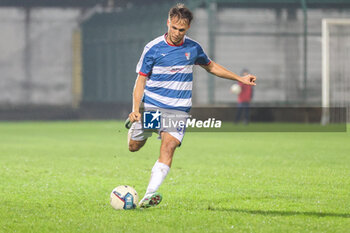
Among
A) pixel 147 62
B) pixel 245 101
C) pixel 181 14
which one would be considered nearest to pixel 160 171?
pixel 147 62

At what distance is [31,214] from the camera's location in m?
7.09

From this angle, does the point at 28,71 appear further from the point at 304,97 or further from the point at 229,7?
the point at 304,97

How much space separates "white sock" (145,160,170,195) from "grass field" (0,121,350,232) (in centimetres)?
21

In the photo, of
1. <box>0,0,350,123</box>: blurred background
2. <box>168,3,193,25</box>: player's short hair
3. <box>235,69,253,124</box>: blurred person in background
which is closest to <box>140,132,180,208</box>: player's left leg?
<box>168,3,193,25</box>: player's short hair

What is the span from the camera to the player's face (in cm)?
719

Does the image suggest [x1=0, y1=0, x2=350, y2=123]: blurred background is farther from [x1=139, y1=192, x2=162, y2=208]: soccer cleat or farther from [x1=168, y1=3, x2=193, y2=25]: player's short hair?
[x1=139, y1=192, x2=162, y2=208]: soccer cleat

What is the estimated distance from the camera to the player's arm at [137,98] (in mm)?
7172

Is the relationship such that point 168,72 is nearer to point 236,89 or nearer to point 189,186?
point 189,186

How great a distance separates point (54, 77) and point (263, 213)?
Answer: 22.6 m

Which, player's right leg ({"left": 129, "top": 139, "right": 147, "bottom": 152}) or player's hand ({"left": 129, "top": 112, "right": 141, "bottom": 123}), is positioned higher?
player's hand ({"left": 129, "top": 112, "right": 141, "bottom": 123})

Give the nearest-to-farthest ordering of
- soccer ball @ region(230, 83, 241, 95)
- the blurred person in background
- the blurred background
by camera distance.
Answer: the blurred person in background
soccer ball @ region(230, 83, 241, 95)
the blurred background

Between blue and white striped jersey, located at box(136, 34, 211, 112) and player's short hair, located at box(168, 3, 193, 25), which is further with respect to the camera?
blue and white striped jersey, located at box(136, 34, 211, 112)

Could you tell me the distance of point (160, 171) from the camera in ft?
24.0
